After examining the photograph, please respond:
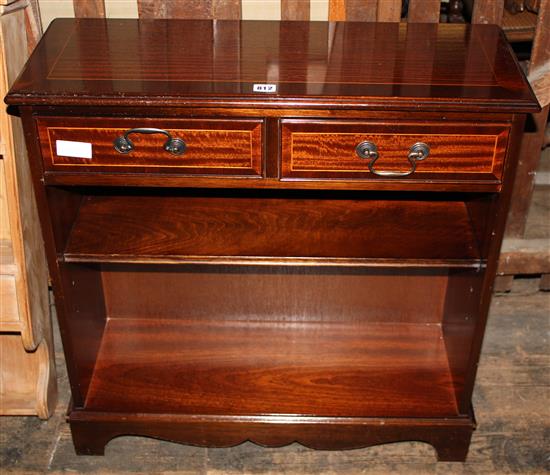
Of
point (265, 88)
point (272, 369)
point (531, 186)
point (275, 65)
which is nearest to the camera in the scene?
point (265, 88)

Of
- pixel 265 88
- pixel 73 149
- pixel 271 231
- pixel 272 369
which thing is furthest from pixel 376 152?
pixel 272 369

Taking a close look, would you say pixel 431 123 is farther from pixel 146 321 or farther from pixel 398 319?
pixel 146 321

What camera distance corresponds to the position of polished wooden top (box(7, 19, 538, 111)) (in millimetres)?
1658

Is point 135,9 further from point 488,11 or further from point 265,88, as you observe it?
point 488,11

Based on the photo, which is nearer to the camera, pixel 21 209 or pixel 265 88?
pixel 265 88

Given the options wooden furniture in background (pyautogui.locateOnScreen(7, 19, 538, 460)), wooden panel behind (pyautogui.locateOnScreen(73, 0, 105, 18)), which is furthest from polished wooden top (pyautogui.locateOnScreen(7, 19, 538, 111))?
wooden panel behind (pyautogui.locateOnScreen(73, 0, 105, 18))

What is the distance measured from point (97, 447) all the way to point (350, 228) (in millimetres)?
949

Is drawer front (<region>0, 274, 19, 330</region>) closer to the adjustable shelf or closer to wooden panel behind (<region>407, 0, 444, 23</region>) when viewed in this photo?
the adjustable shelf

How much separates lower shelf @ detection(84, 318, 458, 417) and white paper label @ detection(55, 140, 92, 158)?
2.64 ft

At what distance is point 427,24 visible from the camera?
211 centimetres

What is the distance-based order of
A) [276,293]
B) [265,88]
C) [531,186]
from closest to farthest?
[265,88]
[276,293]
[531,186]

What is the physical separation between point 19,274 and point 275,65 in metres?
0.86

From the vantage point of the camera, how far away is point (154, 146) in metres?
1.73

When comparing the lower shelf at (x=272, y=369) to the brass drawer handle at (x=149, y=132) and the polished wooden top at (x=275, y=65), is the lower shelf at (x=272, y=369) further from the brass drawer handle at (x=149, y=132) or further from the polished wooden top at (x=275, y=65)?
the polished wooden top at (x=275, y=65)
